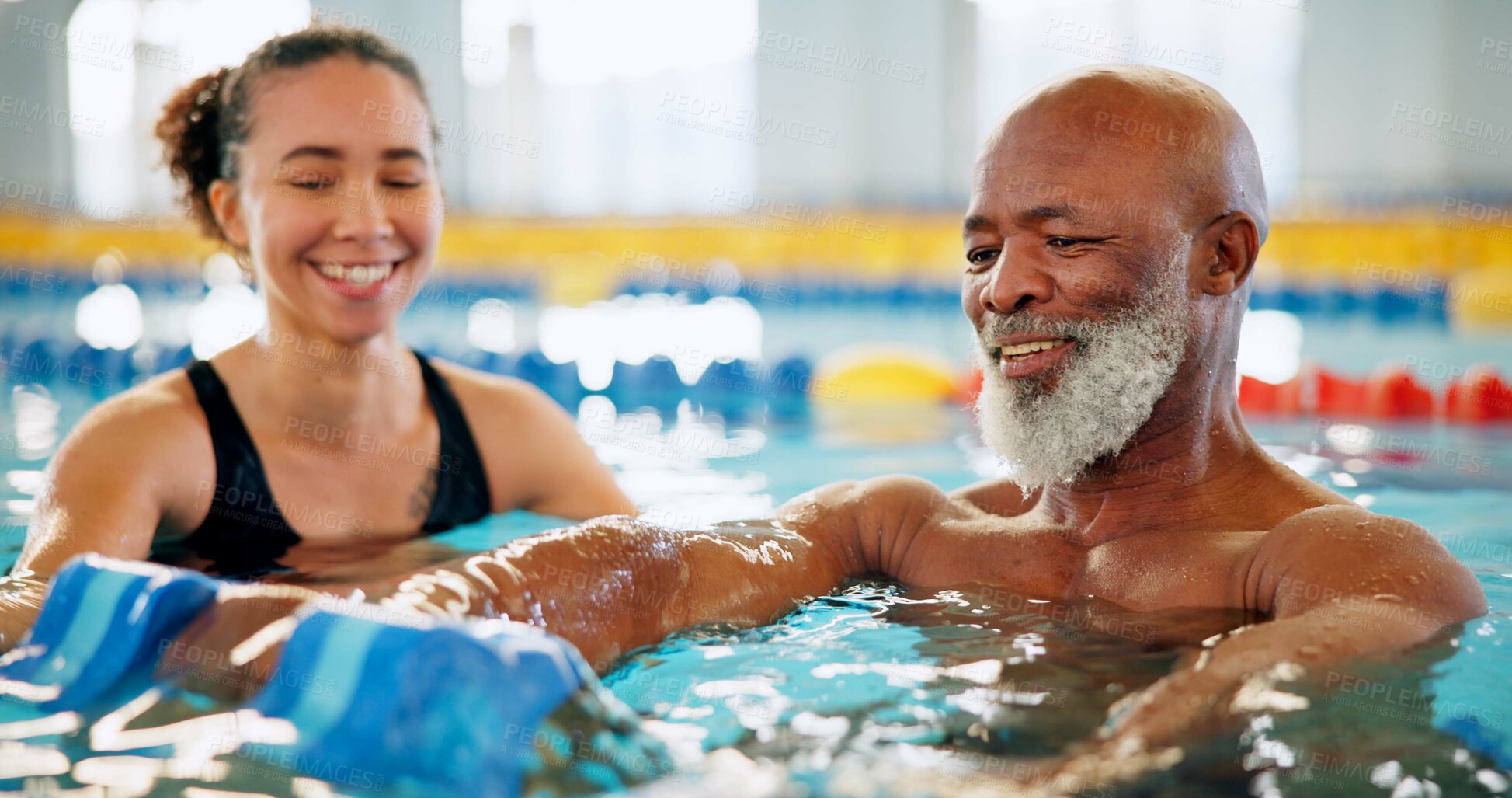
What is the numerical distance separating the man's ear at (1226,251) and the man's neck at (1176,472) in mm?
224

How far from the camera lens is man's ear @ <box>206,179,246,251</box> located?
127 inches

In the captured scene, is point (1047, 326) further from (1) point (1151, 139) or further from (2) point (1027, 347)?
(1) point (1151, 139)

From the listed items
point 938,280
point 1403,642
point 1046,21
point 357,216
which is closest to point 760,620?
point 1403,642

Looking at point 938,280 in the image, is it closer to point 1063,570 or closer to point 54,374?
point 54,374

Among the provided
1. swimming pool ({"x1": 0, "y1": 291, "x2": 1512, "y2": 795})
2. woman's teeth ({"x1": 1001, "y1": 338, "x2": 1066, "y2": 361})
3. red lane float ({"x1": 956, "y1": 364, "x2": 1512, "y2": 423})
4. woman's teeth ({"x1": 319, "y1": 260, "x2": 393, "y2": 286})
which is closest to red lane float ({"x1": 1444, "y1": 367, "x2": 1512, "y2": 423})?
red lane float ({"x1": 956, "y1": 364, "x2": 1512, "y2": 423})

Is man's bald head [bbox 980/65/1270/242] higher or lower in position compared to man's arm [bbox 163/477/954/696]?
higher

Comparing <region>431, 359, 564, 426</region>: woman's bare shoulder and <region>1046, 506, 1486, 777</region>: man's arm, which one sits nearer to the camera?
<region>1046, 506, 1486, 777</region>: man's arm

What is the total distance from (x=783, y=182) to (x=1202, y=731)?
15.9 meters

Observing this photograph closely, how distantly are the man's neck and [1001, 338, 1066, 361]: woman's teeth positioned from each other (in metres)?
0.23

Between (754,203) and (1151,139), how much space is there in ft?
49.7

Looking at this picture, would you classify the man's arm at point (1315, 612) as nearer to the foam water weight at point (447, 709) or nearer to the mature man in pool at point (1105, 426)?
the mature man in pool at point (1105, 426)

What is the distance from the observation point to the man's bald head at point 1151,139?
219cm

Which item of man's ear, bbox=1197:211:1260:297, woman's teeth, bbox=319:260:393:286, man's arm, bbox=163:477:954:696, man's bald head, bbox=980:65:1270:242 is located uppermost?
man's bald head, bbox=980:65:1270:242

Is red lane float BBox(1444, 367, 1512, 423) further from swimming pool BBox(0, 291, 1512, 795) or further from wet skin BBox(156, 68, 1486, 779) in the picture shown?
wet skin BBox(156, 68, 1486, 779)
